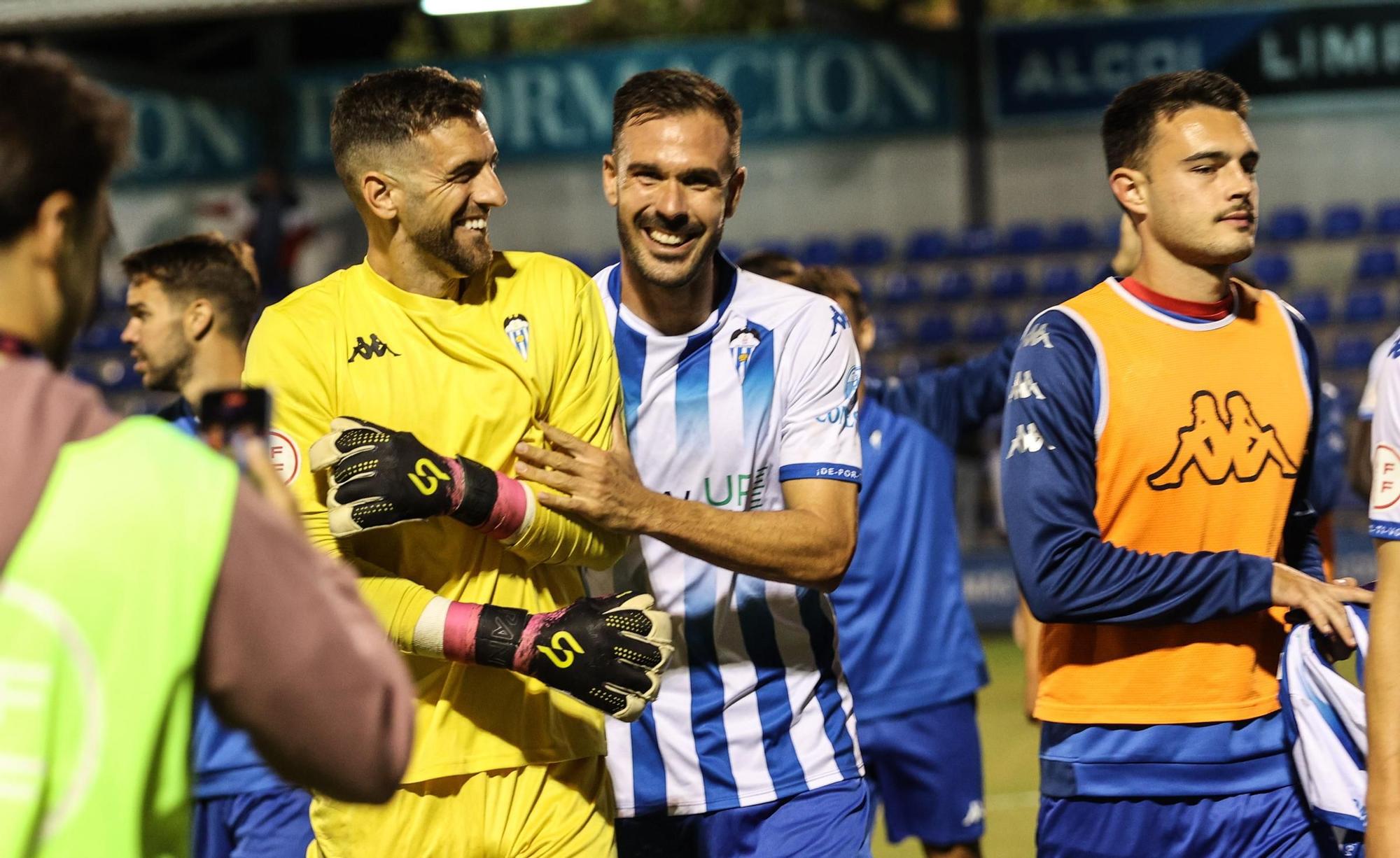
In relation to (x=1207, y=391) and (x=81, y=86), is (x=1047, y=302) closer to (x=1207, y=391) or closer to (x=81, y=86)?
(x=1207, y=391)

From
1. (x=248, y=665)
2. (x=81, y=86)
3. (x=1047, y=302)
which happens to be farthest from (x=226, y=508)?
(x=1047, y=302)

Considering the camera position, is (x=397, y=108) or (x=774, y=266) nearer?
(x=397, y=108)

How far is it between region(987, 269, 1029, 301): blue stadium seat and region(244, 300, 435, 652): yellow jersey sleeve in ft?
49.4

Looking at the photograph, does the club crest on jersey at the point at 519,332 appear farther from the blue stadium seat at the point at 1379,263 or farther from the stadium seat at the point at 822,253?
the blue stadium seat at the point at 1379,263

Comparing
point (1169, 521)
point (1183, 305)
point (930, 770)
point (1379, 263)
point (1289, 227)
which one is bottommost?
point (930, 770)

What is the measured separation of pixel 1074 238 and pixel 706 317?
47.5 ft

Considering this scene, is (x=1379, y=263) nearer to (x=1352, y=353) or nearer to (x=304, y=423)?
(x=1352, y=353)

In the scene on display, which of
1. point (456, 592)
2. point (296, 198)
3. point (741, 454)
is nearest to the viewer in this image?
point (456, 592)

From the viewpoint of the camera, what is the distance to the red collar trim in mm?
3047

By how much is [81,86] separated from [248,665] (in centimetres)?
56

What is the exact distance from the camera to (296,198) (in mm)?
18172

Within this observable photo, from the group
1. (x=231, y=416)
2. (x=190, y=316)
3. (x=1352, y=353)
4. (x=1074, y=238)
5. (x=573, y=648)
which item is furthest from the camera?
(x=1074, y=238)

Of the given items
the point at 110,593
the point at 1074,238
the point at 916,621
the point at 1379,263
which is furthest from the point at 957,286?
the point at 110,593

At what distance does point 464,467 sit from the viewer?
2.49 meters
